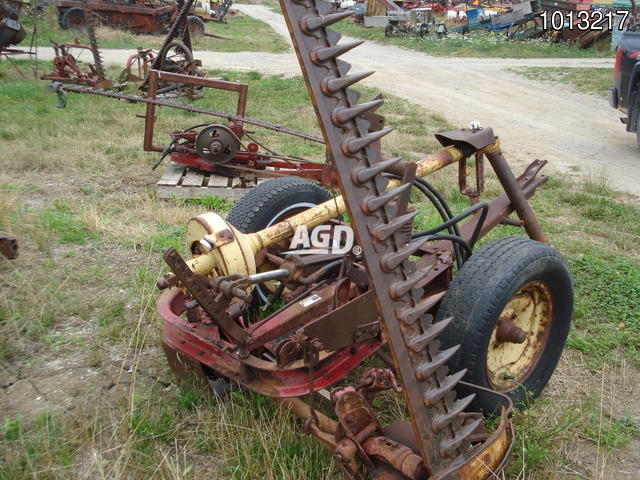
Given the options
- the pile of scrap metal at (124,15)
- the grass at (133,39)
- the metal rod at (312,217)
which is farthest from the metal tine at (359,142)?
the pile of scrap metal at (124,15)

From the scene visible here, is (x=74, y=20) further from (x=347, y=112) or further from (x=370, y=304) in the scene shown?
(x=347, y=112)

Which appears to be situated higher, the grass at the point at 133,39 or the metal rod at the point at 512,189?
the grass at the point at 133,39

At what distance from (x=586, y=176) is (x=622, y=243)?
7.73 ft

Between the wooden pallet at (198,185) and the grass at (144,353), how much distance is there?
17cm

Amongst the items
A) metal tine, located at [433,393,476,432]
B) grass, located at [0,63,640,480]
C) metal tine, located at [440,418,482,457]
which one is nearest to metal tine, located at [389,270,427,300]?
metal tine, located at [433,393,476,432]

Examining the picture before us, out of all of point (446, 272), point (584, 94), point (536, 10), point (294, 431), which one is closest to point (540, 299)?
point (446, 272)

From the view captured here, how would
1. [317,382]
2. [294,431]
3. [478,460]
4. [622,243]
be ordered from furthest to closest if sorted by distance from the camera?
[622,243] < [294,431] < [317,382] < [478,460]

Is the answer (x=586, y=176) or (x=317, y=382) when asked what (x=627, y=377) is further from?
(x=586, y=176)

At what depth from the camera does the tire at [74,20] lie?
2034 cm

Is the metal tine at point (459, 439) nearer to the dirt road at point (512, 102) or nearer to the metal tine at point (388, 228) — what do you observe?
the metal tine at point (388, 228)

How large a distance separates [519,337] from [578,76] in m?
13.0

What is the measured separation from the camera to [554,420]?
2.70m

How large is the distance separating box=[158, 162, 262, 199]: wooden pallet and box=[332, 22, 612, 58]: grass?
47.8 ft

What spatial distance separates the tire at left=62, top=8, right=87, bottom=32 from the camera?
66.7 feet
